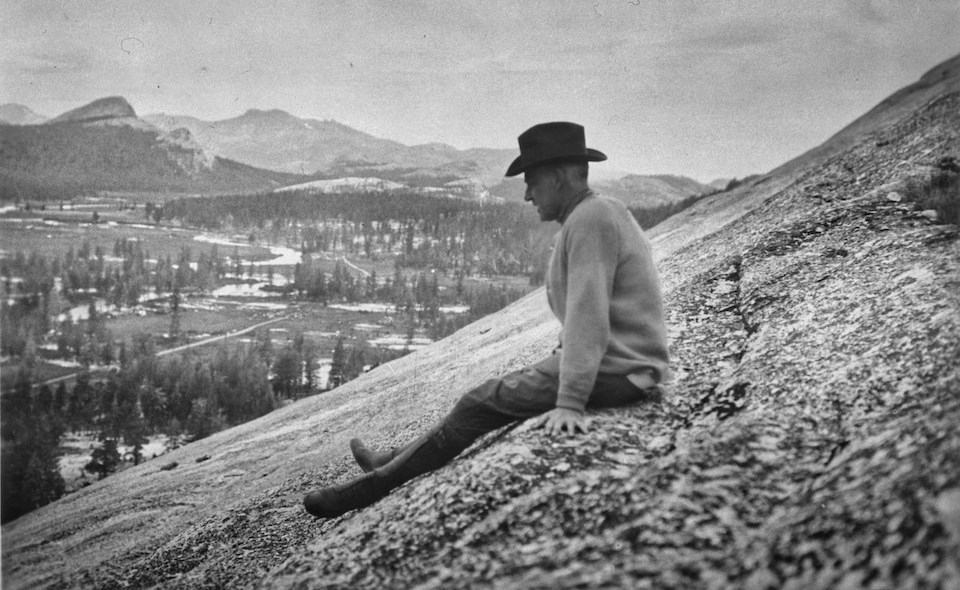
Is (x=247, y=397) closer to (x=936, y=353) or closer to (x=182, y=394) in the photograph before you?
(x=182, y=394)

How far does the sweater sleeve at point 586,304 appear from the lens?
6402 mm

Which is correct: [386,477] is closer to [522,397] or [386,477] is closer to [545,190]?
[522,397]

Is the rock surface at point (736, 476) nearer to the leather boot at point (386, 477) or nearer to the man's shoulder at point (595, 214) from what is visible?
the leather boot at point (386, 477)

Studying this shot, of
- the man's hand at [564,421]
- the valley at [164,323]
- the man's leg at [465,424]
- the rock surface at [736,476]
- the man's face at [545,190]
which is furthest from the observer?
the valley at [164,323]

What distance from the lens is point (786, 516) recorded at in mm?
4945

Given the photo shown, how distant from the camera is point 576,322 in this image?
21.1 feet

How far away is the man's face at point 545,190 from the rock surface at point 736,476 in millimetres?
2392

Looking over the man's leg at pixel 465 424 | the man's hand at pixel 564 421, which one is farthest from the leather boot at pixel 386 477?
the man's hand at pixel 564 421

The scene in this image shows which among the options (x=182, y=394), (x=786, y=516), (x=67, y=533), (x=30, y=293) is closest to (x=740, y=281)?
(x=786, y=516)

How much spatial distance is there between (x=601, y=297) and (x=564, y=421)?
138 cm

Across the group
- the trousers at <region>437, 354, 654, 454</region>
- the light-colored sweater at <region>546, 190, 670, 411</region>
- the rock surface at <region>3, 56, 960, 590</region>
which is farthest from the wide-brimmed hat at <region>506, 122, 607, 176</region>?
the rock surface at <region>3, 56, 960, 590</region>

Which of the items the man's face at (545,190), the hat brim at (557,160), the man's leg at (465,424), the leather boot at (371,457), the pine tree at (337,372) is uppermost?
the hat brim at (557,160)

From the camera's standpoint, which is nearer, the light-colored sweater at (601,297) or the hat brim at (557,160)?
the light-colored sweater at (601,297)

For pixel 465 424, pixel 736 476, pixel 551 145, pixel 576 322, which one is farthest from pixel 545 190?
pixel 736 476
